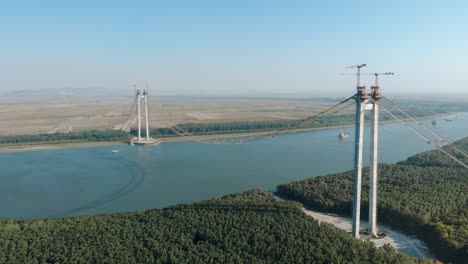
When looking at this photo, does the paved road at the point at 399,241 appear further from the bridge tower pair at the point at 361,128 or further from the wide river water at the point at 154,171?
the wide river water at the point at 154,171

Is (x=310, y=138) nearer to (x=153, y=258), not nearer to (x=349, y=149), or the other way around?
(x=349, y=149)

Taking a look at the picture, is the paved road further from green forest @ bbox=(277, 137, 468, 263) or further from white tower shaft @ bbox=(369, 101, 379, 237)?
white tower shaft @ bbox=(369, 101, 379, 237)

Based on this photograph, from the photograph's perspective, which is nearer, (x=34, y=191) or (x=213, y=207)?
(x=213, y=207)

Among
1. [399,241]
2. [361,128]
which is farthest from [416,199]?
[361,128]

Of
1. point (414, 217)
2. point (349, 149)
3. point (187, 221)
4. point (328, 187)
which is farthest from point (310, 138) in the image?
point (187, 221)

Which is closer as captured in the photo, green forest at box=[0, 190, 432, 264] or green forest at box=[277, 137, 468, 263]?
green forest at box=[0, 190, 432, 264]

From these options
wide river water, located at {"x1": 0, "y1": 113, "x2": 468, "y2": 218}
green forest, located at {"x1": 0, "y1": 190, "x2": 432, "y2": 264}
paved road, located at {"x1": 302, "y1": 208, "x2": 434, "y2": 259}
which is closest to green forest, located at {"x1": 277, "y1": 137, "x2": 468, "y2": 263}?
paved road, located at {"x1": 302, "y1": 208, "x2": 434, "y2": 259}
